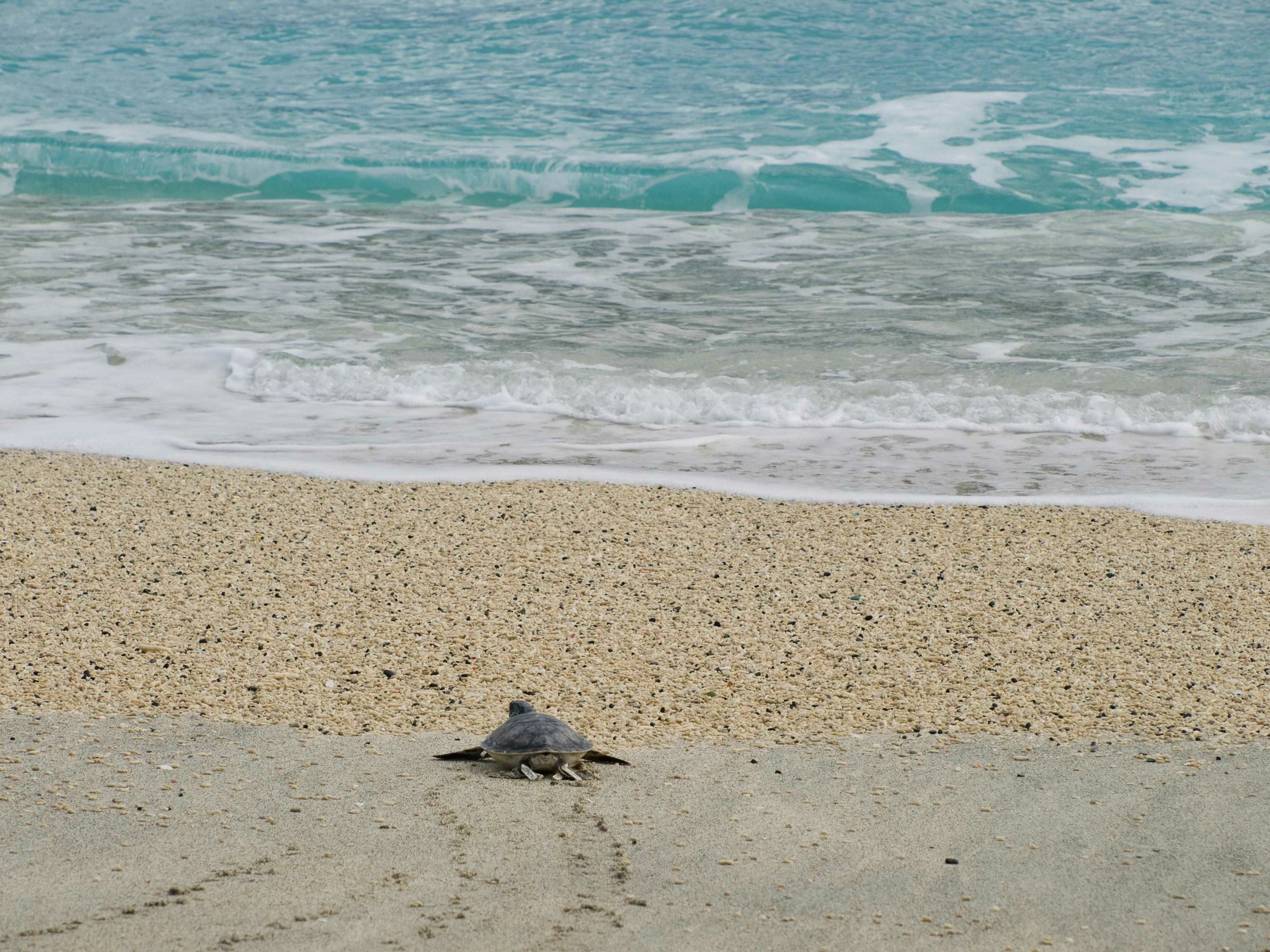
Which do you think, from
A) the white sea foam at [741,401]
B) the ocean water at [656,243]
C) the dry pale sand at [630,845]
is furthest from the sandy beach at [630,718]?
the white sea foam at [741,401]

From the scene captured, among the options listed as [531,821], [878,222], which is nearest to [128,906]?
[531,821]

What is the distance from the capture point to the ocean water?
20.5 ft

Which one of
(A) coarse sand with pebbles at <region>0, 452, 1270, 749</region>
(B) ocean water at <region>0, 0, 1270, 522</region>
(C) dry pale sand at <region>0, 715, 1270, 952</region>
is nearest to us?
(C) dry pale sand at <region>0, 715, 1270, 952</region>

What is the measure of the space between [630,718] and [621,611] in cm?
74

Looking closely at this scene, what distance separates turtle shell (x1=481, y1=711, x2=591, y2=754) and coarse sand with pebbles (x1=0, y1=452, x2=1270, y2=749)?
0.71ft

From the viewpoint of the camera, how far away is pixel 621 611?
3.81 m

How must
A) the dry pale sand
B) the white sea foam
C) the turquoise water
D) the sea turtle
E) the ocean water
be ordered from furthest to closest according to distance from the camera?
the turquoise water < the white sea foam < the ocean water < the sea turtle < the dry pale sand

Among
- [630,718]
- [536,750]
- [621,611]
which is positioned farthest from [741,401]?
[536,750]

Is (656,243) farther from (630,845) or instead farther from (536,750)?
(630,845)

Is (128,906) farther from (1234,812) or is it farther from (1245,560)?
(1245,560)

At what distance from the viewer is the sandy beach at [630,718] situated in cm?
217

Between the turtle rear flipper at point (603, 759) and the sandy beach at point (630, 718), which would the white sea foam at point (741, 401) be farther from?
the turtle rear flipper at point (603, 759)

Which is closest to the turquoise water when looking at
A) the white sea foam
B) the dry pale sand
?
the white sea foam

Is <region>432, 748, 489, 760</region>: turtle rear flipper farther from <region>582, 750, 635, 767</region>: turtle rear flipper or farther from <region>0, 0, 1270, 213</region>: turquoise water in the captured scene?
<region>0, 0, 1270, 213</region>: turquoise water
